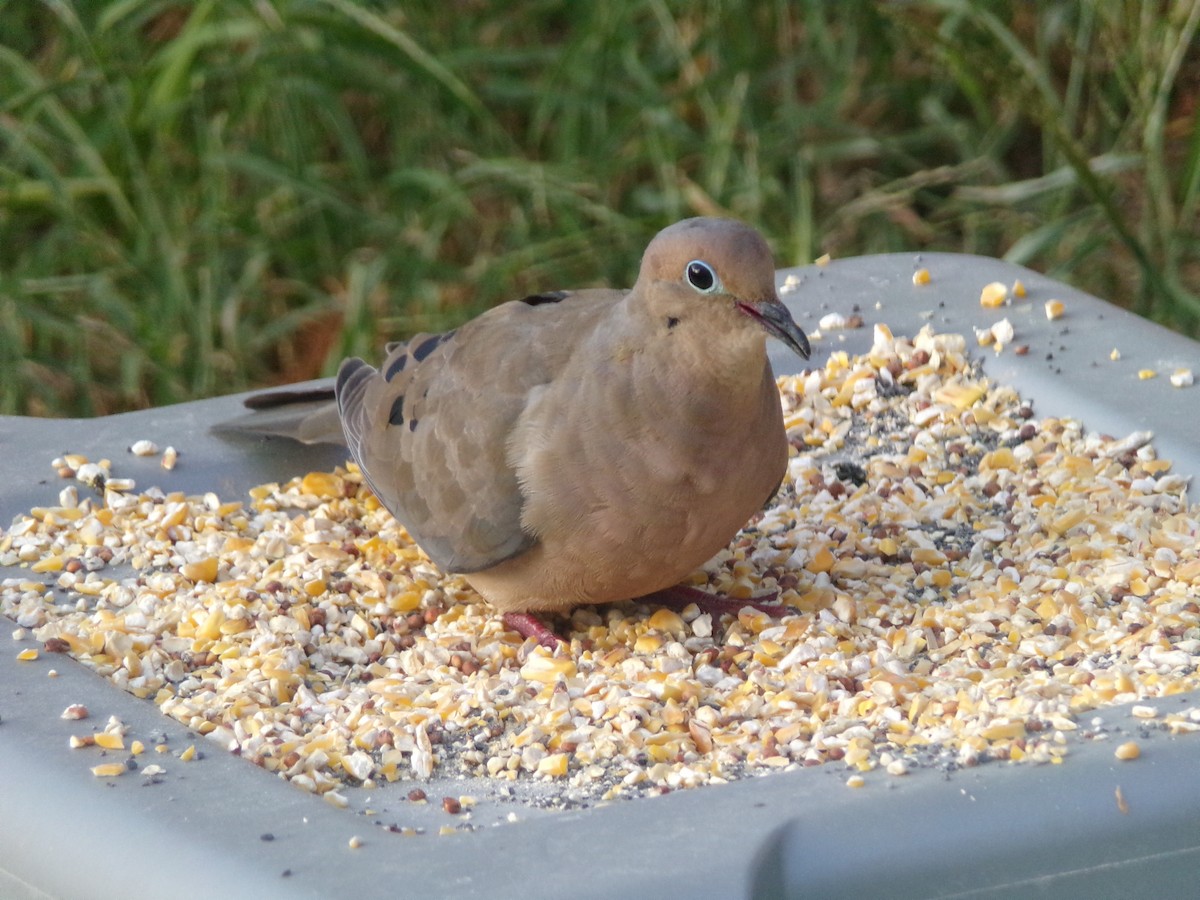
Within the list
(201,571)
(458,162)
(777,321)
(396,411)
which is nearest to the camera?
(777,321)

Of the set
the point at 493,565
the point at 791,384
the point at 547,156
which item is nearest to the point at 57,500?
the point at 493,565

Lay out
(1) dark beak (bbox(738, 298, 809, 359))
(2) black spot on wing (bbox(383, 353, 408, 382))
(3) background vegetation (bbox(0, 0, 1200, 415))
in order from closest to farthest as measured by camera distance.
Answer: (1) dark beak (bbox(738, 298, 809, 359)) → (2) black spot on wing (bbox(383, 353, 408, 382)) → (3) background vegetation (bbox(0, 0, 1200, 415))

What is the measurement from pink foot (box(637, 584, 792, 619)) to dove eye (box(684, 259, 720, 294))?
536 mm

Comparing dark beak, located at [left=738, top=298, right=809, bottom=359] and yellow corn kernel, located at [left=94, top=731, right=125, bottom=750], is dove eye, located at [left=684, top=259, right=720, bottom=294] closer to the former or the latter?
dark beak, located at [left=738, top=298, right=809, bottom=359]

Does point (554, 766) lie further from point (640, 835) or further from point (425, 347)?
point (425, 347)

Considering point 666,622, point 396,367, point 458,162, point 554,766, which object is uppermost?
point 458,162

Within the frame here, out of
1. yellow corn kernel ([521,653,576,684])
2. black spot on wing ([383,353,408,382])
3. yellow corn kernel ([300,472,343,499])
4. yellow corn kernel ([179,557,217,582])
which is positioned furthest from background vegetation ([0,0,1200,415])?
yellow corn kernel ([521,653,576,684])

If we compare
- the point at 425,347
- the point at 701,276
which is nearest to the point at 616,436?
the point at 701,276

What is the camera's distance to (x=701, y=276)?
94.1 inches

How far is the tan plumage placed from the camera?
2.41 metres

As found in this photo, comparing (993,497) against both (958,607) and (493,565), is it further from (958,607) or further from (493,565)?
(493,565)

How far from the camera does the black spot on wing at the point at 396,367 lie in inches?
120

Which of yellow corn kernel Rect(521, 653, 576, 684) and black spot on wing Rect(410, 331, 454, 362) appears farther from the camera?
black spot on wing Rect(410, 331, 454, 362)

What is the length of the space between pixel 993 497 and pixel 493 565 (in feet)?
2.95
